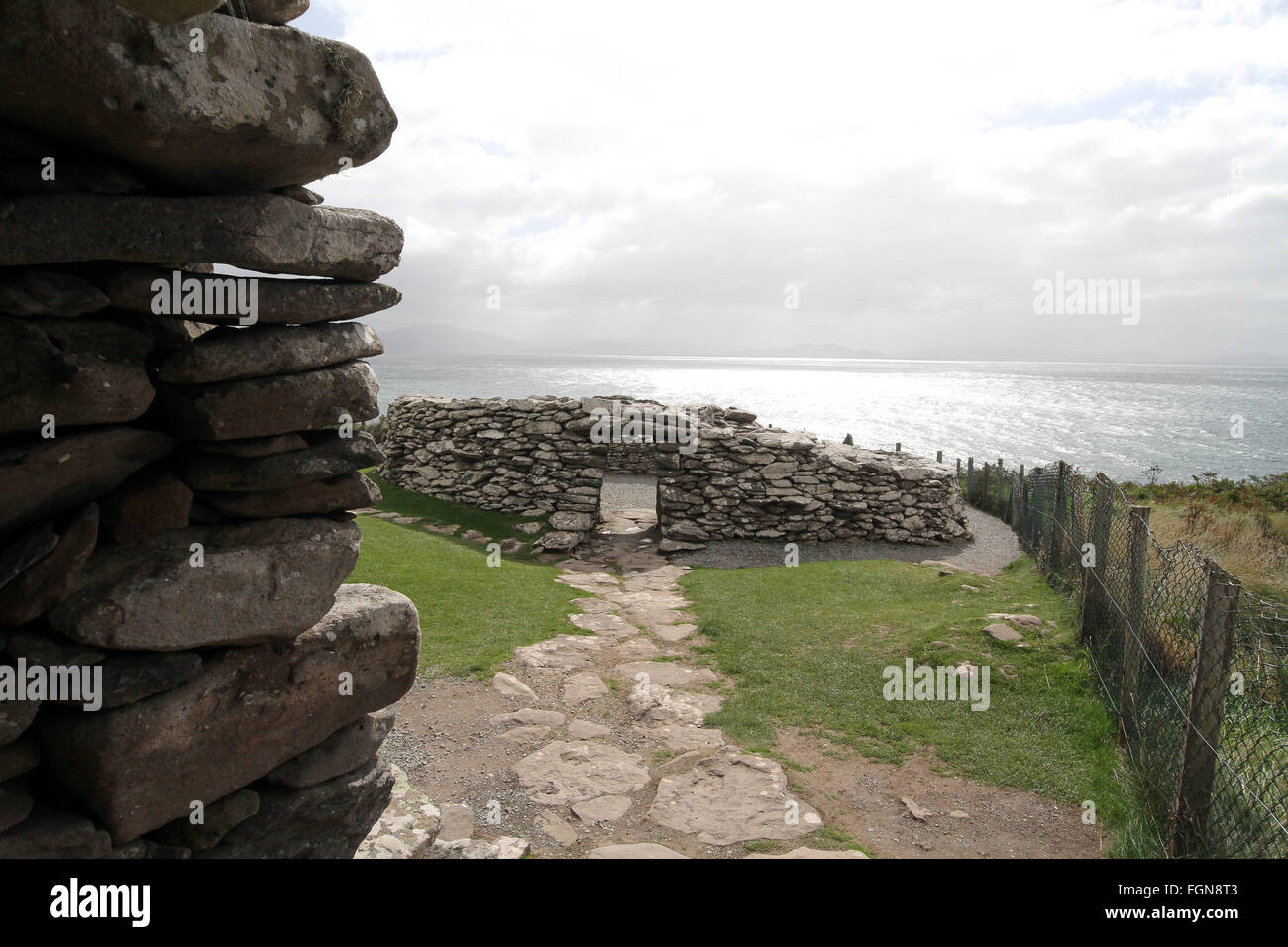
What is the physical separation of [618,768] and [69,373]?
511cm

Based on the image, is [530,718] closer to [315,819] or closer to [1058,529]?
[315,819]

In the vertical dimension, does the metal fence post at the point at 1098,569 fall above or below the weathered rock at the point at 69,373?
below

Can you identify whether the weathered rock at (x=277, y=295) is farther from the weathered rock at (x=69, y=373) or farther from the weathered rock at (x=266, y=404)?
the weathered rock at (x=266, y=404)

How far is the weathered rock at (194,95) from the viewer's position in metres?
3.05

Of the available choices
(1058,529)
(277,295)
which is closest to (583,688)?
(277,295)

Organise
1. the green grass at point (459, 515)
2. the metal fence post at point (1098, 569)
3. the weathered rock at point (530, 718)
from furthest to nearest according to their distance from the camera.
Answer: the green grass at point (459, 515)
the metal fence post at point (1098, 569)
the weathered rock at point (530, 718)

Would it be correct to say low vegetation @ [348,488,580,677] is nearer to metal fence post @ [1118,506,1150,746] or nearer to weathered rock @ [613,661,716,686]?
weathered rock @ [613,661,716,686]

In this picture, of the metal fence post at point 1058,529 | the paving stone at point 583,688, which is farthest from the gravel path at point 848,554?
the paving stone at point 583,688

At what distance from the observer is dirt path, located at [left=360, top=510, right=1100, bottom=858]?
5.49 metres

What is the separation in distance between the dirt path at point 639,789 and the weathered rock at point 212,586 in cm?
196

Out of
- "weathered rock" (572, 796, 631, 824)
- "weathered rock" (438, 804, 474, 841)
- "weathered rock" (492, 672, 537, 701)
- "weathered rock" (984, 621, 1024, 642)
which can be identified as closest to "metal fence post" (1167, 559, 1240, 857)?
"weathered rock" (572, 796, 631, 824)

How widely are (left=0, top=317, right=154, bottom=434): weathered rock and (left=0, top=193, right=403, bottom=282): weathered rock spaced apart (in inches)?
12.5
